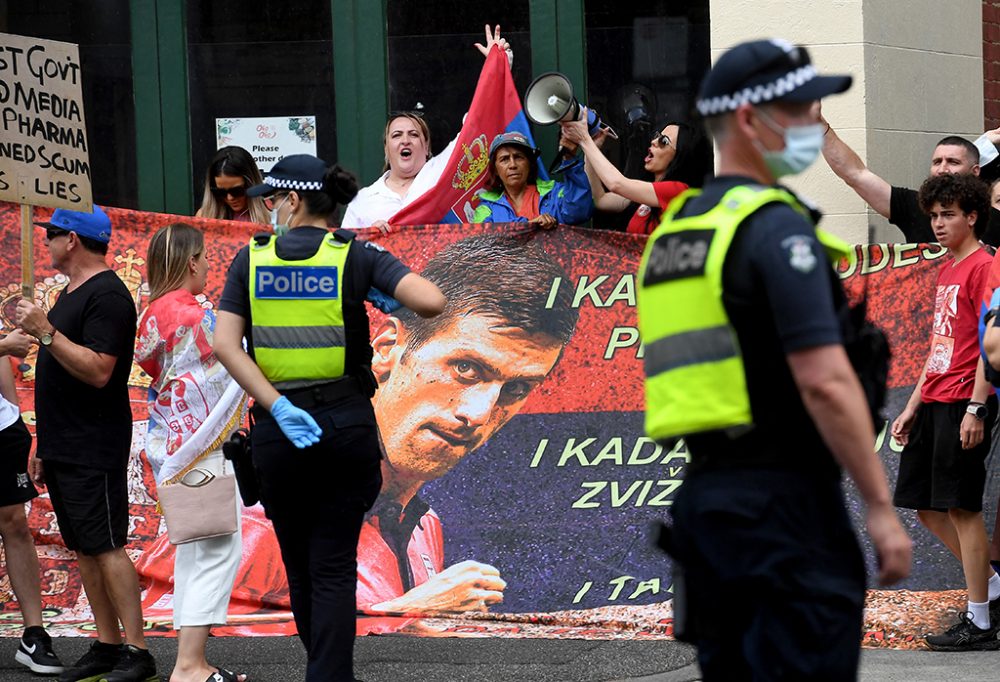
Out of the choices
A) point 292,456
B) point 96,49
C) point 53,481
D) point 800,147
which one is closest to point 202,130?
point 96,49

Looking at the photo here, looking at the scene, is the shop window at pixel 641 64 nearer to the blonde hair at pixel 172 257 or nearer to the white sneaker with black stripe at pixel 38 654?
the blonde hair at pixel 172 257

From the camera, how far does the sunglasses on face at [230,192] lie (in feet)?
28.1

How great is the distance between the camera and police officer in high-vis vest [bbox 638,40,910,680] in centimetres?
332

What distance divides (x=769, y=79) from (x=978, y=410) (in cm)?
357

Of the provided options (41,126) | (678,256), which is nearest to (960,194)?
(678,256)

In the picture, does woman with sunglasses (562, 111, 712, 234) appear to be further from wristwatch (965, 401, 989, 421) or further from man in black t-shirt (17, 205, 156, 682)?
man in black t-shirt (17, 205, 156, 682)

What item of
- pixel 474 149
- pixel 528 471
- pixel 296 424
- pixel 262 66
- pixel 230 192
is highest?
pixel 262 66

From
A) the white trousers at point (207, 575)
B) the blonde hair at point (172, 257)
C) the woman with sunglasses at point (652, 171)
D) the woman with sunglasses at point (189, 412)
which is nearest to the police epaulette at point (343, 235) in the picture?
the woman with sunglasses at point (189, 412)

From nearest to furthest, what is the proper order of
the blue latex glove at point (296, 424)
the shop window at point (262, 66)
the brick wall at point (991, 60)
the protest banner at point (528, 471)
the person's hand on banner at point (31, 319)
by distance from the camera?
the blue latex glove at point (296, 424), the person's hand on banner at point (31, 319), the protest banner at point (528, 471), the brick wall at point (991, 60), the shop window at point (262, 66)

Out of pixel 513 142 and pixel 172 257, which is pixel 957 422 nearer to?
pixel 513 142

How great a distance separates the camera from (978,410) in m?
6.64

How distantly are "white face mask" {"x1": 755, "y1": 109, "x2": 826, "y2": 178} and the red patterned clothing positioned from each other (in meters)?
3.51

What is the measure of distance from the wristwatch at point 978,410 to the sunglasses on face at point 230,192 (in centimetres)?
403

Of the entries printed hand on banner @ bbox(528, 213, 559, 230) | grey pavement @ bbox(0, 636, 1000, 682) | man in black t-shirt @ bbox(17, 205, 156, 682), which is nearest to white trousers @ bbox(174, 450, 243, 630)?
man in black t-shirt @ bbox(17, 205, 156, 682)
